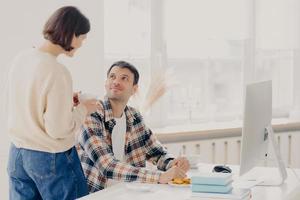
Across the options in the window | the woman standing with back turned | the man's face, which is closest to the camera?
the woman standing with back turned

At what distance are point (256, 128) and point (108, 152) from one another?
72 cm

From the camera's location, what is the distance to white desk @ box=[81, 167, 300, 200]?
8.39ft

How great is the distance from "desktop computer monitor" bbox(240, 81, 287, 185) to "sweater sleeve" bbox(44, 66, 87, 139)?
2.55ft

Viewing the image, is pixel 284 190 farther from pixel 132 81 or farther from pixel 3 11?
pixel 3 11

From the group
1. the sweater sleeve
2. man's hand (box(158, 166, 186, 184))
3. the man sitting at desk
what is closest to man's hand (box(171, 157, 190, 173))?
the man sitting at desk

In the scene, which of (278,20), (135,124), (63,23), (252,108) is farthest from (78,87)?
(278,20)

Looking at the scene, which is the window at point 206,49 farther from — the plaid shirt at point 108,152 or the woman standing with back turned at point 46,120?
the woman standing with back turned at point 46,120

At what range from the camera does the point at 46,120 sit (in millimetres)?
2594

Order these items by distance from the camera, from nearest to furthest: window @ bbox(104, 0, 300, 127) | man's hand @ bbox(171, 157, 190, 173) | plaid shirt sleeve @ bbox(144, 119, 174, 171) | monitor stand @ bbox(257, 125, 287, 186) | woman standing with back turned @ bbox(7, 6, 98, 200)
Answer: woman standing with back turned @ bbox(7, 6, 98, 200), monitor stand @ bbox(257, 125, 287, 186), man's hand @ bbox(171, 157, 190, 173), plaid shirt sleeve @ bbox(144, 119, 174, 171), window @ bbox(104, 0, 300, 127)

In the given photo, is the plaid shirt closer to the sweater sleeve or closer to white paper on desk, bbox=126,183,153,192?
white paper on desk, bbox=126,183,153,192

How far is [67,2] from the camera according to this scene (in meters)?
3.84

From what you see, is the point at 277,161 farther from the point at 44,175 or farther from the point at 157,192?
the point at 44,175

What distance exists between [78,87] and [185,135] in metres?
0.94

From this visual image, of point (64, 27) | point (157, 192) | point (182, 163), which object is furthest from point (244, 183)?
point (64, 27)
